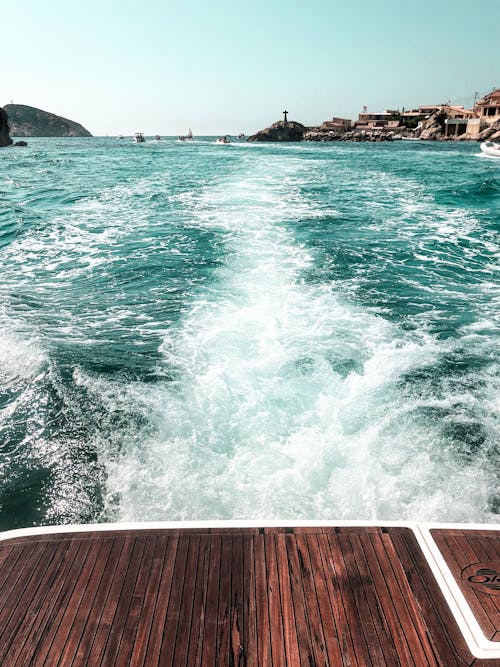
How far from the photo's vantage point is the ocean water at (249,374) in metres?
7.36

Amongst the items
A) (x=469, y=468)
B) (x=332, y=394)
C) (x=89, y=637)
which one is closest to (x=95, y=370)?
(x=332, y=394)

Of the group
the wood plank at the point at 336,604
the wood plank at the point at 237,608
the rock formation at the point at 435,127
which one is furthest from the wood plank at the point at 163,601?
the rock formation at the point at 435,127

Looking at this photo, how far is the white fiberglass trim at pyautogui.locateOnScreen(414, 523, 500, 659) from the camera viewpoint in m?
4.02

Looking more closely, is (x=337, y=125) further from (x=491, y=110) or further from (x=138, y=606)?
(x=138, y=606)

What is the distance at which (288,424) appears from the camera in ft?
29.8

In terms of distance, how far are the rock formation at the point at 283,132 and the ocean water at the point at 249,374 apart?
156 m

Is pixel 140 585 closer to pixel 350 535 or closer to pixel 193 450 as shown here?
pixel 350 535

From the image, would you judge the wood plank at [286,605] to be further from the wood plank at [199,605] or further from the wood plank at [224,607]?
the wood plank at [199,605]

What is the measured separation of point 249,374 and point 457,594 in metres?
7.05

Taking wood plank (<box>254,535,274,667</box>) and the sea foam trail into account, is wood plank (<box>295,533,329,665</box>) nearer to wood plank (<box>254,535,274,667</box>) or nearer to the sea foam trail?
wood plank (<box>254,535,274,667</box>)

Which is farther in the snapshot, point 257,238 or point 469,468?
point 257,238

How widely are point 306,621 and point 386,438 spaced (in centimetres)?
507

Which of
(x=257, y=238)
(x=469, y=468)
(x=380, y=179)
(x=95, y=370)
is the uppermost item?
(x=380, y=179)

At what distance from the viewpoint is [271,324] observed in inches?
520
